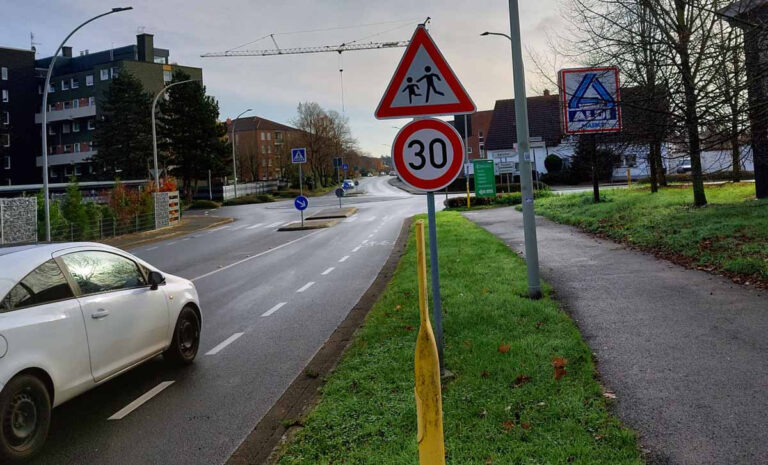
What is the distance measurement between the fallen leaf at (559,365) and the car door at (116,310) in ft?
12.2

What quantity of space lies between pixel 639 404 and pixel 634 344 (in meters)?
1.80

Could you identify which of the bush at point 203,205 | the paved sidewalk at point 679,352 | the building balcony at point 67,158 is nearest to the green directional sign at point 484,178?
the paved sidewalk at point 679,352

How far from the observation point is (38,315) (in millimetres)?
4621

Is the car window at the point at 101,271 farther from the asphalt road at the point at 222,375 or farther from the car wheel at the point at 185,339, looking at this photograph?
the asphalt road at the point at 222,375

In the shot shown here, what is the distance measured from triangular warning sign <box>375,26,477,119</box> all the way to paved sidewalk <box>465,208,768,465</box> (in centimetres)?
267

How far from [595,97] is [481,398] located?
33.5 ft

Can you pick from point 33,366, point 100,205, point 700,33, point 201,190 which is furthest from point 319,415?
point 201,190

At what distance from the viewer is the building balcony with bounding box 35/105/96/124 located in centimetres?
7638

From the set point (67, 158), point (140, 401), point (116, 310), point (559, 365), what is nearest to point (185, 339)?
point (140, 401)

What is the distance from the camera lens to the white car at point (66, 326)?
429cm

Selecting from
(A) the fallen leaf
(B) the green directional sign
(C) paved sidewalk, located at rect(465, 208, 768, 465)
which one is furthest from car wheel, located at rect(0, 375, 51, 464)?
(B) the green directional sign

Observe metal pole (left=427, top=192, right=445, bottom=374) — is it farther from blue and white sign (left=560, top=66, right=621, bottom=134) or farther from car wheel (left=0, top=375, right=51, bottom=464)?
blue and white sign (left=560, top=66, right=621, bottom=134)

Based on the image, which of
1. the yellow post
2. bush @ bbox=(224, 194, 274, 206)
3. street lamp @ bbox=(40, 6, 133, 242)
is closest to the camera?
the yellow post

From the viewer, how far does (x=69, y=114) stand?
254ft
